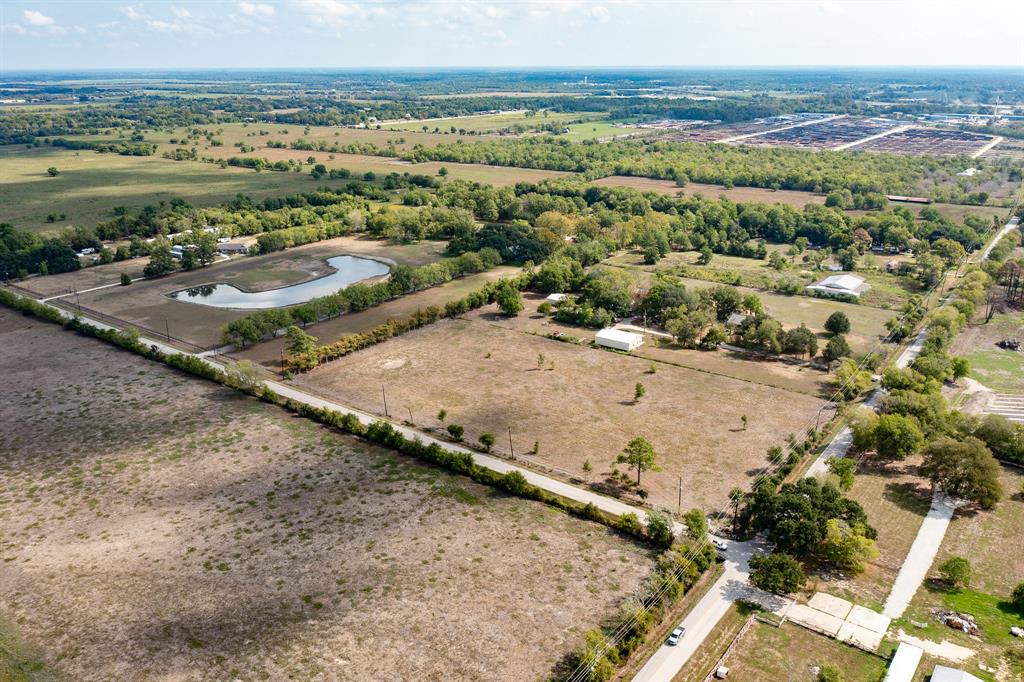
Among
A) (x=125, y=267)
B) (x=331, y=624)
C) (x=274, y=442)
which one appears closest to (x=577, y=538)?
(x=331, y=624)

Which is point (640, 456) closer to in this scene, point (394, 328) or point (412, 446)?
point (412, 446)

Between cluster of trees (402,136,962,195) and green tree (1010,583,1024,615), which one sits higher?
cluster of trees (402,136,962,195)

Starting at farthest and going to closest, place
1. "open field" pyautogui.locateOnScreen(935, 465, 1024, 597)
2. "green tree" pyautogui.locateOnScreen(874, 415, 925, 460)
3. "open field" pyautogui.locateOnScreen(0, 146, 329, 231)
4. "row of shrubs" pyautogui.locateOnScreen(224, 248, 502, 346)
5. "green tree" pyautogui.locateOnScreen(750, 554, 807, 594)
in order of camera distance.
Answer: "open field" pyautogui.locateOnScreen(0, 146, 329, 231)
"row of shrubs" pyautogui.locateOnScreen(224, 248, 502, 346)
"green tree" pyautogui.locateOnScreen(874, 415, 925, 460)
"open field" pyautogui.locateOnScreen(935, 465, 1024, 597)
"green tree" pyautogui.locateOnScreen(750, 554, 807, 594)

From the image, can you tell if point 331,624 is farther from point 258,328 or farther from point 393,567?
point 258,328

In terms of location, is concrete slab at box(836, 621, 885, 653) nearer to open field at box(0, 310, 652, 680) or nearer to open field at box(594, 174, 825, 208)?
open field at box(0, 310, 652, 680)

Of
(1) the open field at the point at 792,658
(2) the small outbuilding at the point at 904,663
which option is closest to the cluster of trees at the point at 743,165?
(2) the small outbuilding at the point at 904,663

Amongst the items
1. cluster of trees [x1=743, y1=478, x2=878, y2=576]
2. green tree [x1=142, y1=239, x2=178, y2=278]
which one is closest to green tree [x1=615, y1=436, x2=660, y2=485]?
cluster of trees [x1=743, y1=478, x2=878, y2=576]

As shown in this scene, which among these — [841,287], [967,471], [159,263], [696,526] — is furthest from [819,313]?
[159,263]
